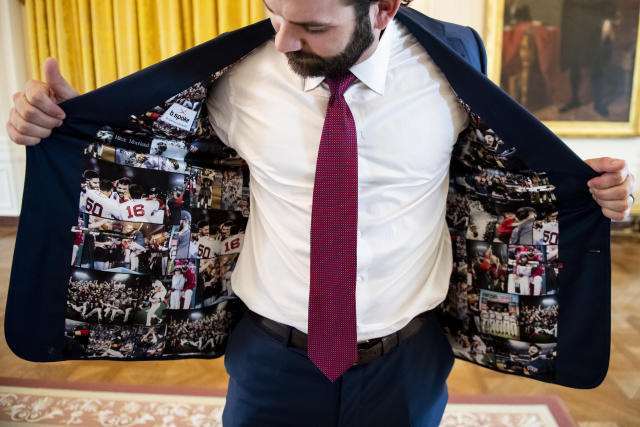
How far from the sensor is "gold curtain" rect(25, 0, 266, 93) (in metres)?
4.52

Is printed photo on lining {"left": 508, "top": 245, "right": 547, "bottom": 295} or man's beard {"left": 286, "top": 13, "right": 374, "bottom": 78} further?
printed photo on lining {"left": 508, "top": 245, "right": 547, "bottom": 295}

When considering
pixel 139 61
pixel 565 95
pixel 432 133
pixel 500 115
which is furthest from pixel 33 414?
pixel 565 95

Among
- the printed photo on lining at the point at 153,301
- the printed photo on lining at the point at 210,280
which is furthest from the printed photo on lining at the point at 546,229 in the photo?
A: the printed photo on lining at the point at 153,301

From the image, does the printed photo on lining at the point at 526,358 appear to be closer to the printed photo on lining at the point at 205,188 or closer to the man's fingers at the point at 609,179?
the man's fingers at the point at 609,179

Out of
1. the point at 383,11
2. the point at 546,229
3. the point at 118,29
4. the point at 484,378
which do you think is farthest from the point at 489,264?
the point at 118,29

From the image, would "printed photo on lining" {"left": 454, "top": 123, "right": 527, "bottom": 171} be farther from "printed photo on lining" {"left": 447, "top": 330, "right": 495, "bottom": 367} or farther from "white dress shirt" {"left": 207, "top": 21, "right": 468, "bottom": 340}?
"printed photo on lining" {"left": 447, "top": 330, "right": 495, "bottom": 367}

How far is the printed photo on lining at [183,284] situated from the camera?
1.26 m

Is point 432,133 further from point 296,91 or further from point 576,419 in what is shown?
point 576,419

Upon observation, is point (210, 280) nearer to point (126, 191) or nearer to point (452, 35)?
point (126, 191)

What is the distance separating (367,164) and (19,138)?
744mm

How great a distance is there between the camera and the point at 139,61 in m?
4.75

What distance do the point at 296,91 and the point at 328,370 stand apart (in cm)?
63

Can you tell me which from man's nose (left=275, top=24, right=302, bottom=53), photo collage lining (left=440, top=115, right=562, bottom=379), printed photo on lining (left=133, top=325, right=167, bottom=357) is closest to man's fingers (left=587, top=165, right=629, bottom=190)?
photo collage lining (left=440, top=115, right=562, bottom=379)

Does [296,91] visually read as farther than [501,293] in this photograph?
No
